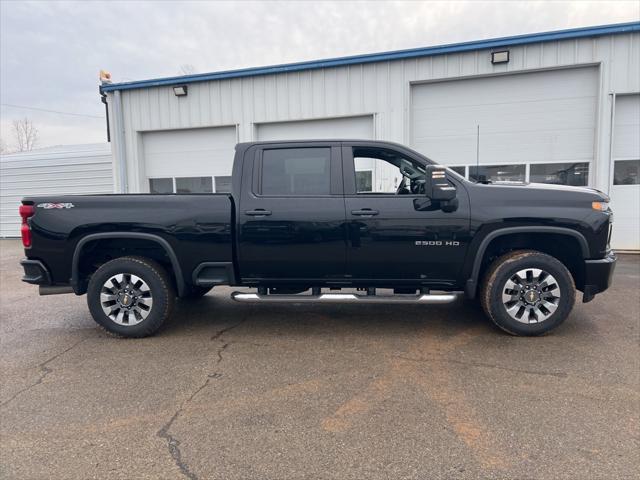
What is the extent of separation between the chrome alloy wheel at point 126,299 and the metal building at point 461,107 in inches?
272

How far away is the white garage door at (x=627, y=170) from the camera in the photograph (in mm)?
9344

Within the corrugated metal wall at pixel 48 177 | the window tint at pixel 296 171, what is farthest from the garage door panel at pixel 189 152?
the window tint at pixel 296 171

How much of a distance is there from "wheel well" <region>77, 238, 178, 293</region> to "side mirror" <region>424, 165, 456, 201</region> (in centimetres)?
272

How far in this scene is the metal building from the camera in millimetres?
9305

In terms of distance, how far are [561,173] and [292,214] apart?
7.80 metres

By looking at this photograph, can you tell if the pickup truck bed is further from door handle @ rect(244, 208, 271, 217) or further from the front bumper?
the front bumper

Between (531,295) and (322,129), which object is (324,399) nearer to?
(531,295)

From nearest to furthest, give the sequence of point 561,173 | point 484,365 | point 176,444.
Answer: point 176,444, point 484,365, point 561,173

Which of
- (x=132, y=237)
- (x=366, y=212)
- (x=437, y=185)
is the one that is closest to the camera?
(x=437, y=185)

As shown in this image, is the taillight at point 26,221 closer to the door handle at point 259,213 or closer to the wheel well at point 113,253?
the wheel well at point 113,253

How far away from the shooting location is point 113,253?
486cm

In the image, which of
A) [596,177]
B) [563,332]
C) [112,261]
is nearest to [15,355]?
[112,261]

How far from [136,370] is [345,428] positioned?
6.60ft

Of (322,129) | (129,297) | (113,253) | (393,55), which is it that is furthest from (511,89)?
(129,297)
